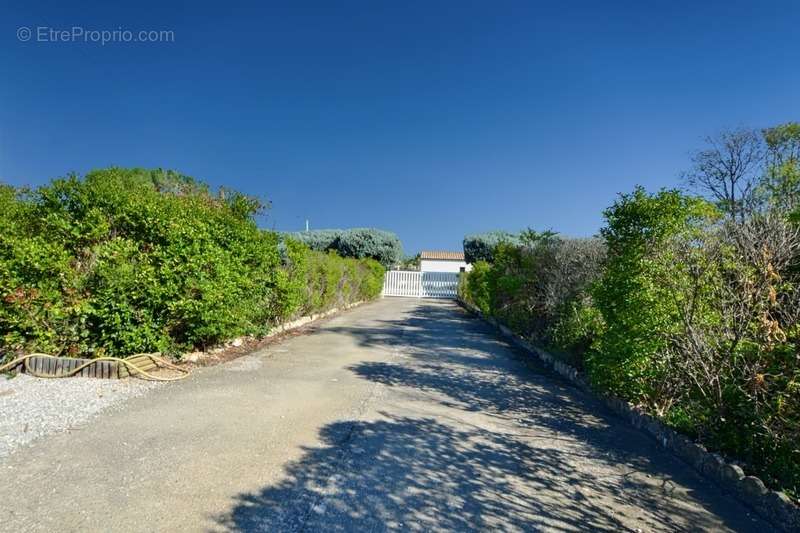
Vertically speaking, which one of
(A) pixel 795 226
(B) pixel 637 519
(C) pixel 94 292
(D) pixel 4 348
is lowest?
(B) pixel 637 519

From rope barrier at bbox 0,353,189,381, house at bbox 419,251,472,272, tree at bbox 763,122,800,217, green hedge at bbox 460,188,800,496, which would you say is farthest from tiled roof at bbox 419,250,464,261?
rope barrier at bbox 0,353,189,381

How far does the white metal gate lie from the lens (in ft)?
102

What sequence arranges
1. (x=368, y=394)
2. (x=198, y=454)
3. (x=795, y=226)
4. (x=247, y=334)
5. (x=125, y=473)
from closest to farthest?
(x=125, y=473) < (x=198, y=454) < (x=795, y=226) < (x=368, y=394) < (x=247, y=334)

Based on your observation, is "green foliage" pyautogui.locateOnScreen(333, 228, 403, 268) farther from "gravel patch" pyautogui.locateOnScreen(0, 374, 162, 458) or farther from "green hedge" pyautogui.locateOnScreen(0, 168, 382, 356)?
"gravel patch" pyautogui.locateOnScreen(0, 374, 162, 458)

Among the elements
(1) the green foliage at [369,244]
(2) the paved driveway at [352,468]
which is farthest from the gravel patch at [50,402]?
(1) the green foliage at [369,244]

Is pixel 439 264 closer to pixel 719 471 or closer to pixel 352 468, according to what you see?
pixel 719 471

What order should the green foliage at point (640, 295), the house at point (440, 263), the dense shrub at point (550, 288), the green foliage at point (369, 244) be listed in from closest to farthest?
the green foliage at point (640, 295) < the dense shrub at point (550, 288) < the green foliage at point (369, 244) < the house at point (440, 263)

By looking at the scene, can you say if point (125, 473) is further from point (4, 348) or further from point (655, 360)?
point (655, 360)

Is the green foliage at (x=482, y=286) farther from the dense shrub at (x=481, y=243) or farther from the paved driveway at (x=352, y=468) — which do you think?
the dense shrub at (x=481, y=243)

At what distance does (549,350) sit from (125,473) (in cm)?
685

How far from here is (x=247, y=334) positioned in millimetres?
8328

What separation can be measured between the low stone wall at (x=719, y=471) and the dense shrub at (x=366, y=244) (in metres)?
26.0

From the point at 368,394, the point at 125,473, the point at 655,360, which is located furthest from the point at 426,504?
the point at 655,360

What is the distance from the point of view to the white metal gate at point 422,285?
31.2m
